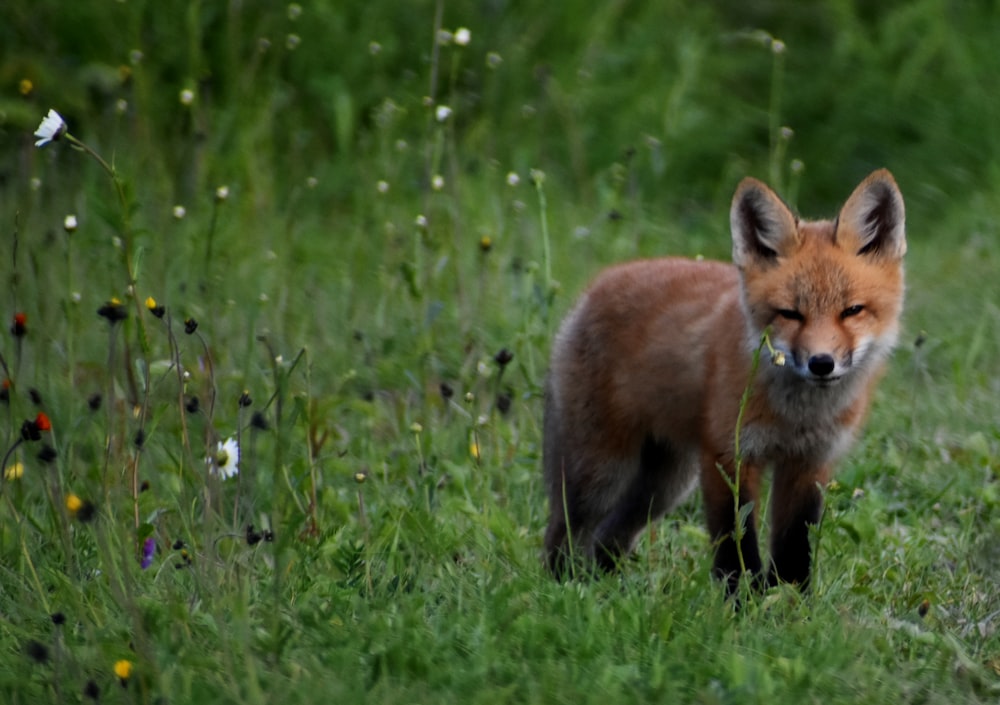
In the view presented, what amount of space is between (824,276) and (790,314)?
15cm

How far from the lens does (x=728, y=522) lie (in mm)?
3885

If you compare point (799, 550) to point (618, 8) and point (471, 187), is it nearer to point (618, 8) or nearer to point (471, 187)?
point (471, 187)

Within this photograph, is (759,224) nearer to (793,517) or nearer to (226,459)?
(793,517)

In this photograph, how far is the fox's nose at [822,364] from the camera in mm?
3646

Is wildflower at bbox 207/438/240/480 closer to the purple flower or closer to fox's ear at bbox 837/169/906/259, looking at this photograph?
the purple flower

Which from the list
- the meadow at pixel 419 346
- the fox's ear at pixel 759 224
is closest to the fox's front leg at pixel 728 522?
the meadow at pixel 419 346

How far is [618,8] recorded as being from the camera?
32.1 ft

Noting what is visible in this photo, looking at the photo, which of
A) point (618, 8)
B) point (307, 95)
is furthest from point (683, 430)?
point (618, 8)

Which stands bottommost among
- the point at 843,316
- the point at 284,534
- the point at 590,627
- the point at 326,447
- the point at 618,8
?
the point at 326,447

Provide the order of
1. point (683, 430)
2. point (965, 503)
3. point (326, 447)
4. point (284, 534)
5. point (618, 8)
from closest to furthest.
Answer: point (284, 534) → point (683, 430) → point (965, 503) → point (326, 447) → point (618, 8)

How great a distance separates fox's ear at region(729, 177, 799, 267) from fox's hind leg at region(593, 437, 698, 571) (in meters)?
0.79

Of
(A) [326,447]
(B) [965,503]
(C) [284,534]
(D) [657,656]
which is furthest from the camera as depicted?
(A) [326,447]

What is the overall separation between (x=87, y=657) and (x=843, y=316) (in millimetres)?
2245

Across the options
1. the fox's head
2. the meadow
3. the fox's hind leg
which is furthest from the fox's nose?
the fox's hind leg
